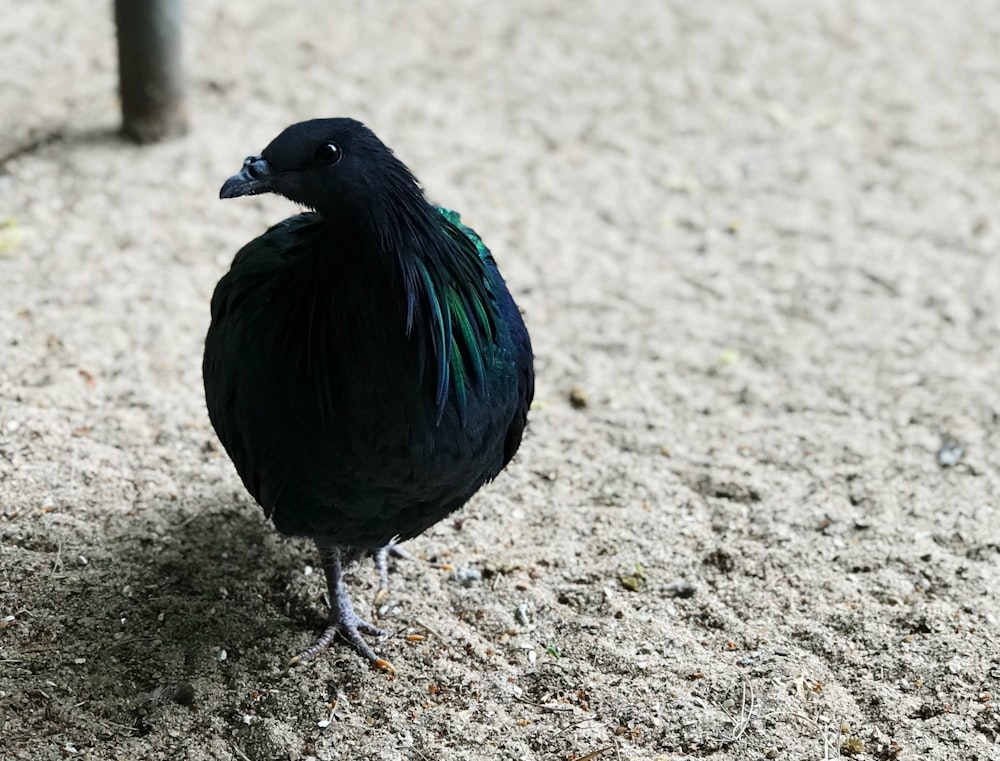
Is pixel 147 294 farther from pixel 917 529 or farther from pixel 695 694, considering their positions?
pixel 917 529

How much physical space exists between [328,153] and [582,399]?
2.07m

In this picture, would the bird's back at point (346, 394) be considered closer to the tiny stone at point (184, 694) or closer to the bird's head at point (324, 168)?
the bird's head at point (324, 168)

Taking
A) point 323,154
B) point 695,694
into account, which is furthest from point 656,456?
point 323,154

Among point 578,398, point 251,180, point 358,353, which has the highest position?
point 251,180

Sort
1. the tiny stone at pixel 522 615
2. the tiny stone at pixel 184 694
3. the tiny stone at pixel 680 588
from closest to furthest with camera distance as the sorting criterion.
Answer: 1. the tiny stone at pixel 184 694
2. the tiny stone at pixel 522 615
3. the tiny stone at pixel 680 588

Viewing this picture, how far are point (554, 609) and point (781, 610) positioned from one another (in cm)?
77

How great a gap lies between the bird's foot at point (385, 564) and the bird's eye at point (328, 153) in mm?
1500

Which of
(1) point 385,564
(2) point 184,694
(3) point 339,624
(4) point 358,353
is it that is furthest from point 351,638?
(4) point 358,353

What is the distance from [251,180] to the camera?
9.66 feet

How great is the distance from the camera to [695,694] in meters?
3.43

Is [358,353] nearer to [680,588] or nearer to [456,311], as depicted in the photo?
[456,311]

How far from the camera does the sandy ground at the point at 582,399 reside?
341cm

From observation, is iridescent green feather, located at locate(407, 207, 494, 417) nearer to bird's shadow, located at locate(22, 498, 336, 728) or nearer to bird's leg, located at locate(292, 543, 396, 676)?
bird's leg, located at locate(292, 543, 396, 676)

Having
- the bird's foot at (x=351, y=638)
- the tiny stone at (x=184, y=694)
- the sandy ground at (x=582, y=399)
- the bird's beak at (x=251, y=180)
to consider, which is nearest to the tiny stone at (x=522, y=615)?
the sandy ground at (x=582, y=399)
